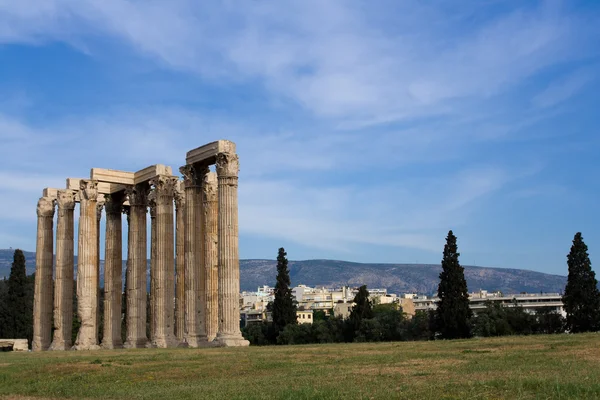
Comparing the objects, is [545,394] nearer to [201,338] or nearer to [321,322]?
[201,338]

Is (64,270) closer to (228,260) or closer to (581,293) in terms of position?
(228,260)

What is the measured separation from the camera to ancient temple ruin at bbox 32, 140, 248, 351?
142 ft

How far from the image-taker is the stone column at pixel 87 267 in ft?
173

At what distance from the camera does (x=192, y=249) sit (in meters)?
46.8

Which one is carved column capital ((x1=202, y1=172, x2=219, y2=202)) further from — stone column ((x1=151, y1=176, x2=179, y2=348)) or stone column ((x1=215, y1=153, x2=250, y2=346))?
stone column ((x1=215, y1=153, x2=250, y2=346))

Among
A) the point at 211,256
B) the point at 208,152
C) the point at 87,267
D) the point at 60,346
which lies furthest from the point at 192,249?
the point at 60,346

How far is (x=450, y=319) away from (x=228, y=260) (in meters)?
31.8

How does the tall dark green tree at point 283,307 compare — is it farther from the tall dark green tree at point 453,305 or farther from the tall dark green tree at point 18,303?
the tall dark green tree at point 18,303

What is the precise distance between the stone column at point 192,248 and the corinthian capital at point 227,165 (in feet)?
12.5

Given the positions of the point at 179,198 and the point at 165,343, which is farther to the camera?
the point at 179,198

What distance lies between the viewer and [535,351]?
26.9 m

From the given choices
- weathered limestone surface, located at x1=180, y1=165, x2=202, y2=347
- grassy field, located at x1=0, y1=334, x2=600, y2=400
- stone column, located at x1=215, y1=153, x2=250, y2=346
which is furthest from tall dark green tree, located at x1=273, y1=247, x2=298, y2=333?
grassy field, located at x1=0, y1=334, x2=600, y2=400

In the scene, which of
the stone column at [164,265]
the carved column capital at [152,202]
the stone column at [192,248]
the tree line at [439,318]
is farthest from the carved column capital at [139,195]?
the tree line at [439,318]

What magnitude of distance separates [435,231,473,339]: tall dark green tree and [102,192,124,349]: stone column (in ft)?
95.6
